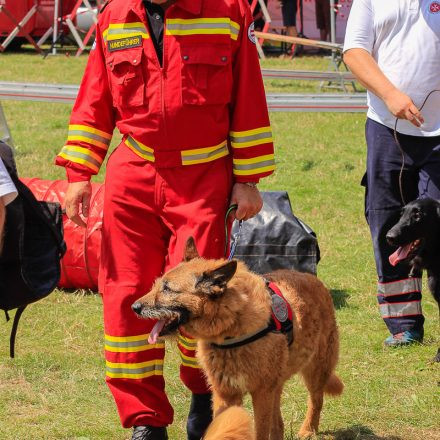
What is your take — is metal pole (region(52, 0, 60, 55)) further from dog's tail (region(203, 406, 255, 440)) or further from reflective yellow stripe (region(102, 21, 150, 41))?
dog's tail (region(203, 406, 255, 440))

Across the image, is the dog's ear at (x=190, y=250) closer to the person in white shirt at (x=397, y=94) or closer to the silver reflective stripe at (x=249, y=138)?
the silver reflective stripe at (x=249, y=138)

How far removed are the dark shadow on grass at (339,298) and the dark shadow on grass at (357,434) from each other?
2.08 m

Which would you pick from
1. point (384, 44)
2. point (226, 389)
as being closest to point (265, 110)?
point (226, 389)

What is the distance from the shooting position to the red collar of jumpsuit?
3.86 m

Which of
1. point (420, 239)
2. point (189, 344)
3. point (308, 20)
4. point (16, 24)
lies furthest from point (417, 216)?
point (308, 20)

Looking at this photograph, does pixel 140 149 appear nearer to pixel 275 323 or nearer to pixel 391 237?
pixel 275 323

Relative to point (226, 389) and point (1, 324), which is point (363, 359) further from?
point (1, 324)

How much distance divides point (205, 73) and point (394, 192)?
2.18m

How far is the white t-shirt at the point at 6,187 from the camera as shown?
3.29 m

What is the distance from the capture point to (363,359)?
5.70 metres

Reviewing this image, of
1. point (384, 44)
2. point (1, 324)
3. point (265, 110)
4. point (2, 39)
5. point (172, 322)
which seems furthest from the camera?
point (2, 39)

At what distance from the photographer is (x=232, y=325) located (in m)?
3.83

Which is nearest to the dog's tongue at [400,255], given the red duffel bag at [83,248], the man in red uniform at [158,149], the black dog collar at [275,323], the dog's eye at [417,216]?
the dog's eye at [417,216]

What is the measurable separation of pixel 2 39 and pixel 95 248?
50.8 ft
